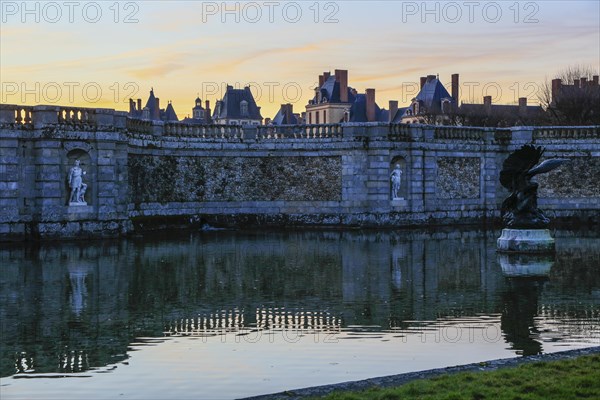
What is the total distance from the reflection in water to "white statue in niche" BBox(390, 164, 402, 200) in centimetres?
1104

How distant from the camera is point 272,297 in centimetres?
1747

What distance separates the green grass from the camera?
29.8ft

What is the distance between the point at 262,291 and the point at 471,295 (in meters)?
4.34

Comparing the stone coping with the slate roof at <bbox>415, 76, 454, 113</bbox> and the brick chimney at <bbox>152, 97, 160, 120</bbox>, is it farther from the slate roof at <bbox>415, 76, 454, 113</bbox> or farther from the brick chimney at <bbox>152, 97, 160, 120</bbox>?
the brick chimney at <bbox>152, 97, 160, 120</bbox>

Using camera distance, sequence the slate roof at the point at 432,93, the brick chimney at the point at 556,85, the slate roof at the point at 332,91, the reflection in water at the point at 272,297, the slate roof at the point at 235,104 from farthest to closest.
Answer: the slate roof at the point at 235,104 → the slate roof at the point at 332,91 → the slate roof at the point at 432,93 → the brick chimney at the point at 556,85 → the reflection in water at the point at 272,297

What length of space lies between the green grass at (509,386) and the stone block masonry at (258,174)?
23857 millimetres

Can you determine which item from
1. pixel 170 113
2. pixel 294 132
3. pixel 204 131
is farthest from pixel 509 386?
pixel 170 113

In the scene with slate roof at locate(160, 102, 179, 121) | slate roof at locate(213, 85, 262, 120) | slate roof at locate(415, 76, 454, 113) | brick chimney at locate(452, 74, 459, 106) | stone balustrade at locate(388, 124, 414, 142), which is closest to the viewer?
stone balustrade at locate(388, 124, 414, 142)

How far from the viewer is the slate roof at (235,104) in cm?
12655

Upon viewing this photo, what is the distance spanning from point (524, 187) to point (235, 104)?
104 meters

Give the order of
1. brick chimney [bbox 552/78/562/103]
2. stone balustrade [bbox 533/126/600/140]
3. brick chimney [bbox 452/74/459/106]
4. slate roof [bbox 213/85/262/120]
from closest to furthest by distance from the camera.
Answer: stone balustrade [bbox 533/126/600/140] < brick chimney [bbox 552/78/562/103] < brick chimney [bbox 452/74/459/106] < slate roof [bbox 213/85/262/120]

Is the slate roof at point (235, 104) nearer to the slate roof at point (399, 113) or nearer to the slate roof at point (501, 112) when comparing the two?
the slate roof at point (399, 113)

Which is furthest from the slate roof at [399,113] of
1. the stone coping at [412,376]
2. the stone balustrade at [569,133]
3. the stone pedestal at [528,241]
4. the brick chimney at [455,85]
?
the stone coping at [412,376]

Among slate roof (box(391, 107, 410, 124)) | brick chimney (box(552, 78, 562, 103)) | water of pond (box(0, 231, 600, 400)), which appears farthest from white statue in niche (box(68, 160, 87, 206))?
slate roof (box(391, 107, 410, 124))
